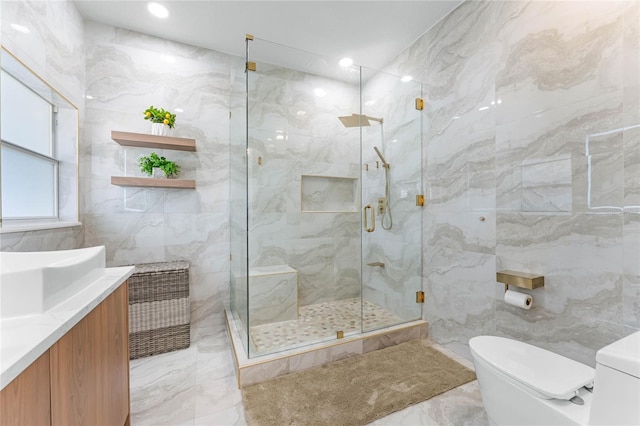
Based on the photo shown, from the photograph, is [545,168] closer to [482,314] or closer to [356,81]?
[482,314]

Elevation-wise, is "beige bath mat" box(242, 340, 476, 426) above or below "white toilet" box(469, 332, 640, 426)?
below

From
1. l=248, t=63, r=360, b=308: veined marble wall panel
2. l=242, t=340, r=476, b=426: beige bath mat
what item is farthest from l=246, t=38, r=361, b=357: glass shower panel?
l=242, t=340, r=476, b=426: beige bath mat

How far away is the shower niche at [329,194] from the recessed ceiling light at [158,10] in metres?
1.79

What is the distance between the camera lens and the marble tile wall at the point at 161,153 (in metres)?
2.33

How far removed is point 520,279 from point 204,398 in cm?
209

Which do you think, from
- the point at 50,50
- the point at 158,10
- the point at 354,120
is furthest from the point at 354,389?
the point at 158,10

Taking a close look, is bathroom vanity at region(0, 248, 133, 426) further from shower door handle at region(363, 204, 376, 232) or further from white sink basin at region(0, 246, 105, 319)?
shower door handle at region(363, 204, 376, 232)

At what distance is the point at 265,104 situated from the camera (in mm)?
2199

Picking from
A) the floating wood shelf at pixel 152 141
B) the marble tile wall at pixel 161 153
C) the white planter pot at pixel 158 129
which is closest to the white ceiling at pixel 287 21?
the marble tile wall at pixel 161 153

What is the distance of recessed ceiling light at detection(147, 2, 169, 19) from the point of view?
84.4 inches

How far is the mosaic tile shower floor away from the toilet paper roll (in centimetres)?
101

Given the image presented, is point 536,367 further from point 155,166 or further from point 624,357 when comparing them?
point 155,166

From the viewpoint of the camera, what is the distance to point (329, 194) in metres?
2.73

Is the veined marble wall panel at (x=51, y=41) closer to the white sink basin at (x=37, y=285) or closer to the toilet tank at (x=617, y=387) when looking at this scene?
the white sink basin at (x=37, y=285)
